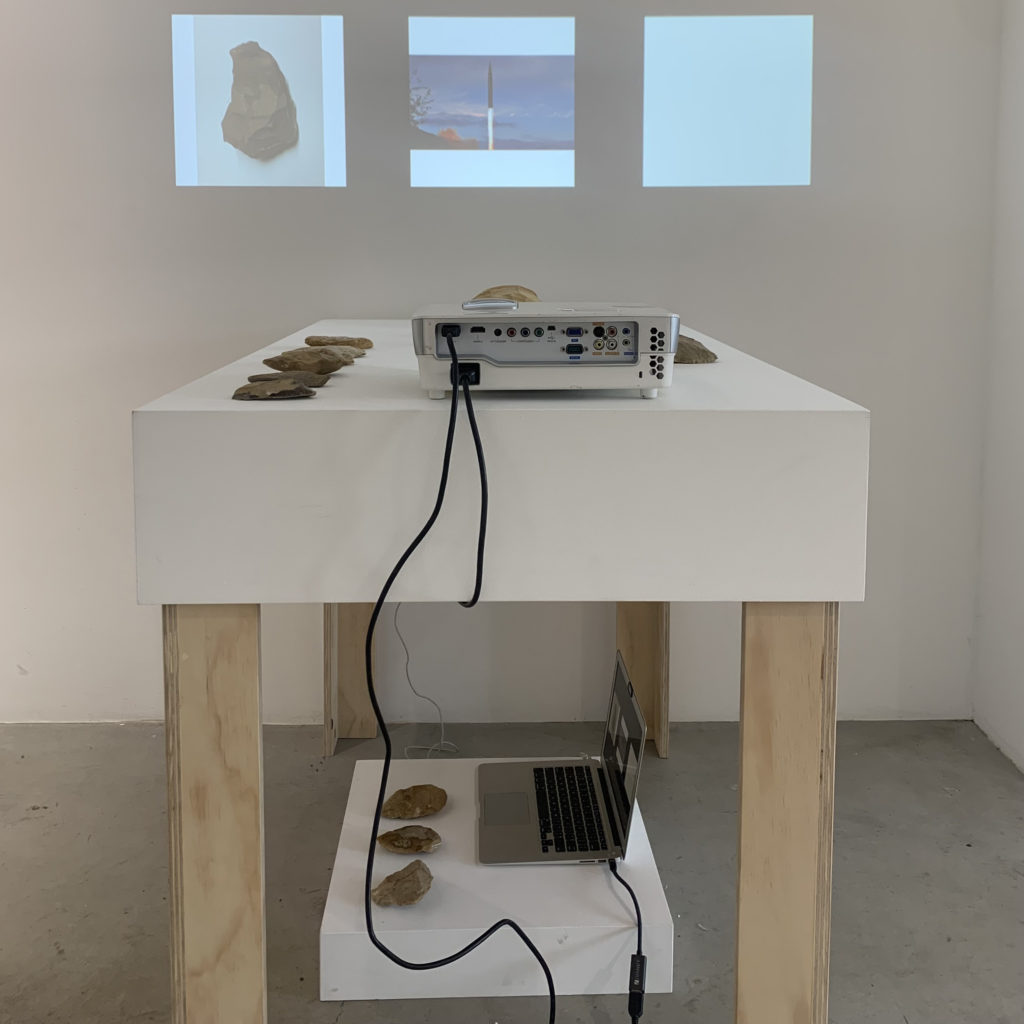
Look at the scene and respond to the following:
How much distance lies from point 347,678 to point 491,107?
1191mm

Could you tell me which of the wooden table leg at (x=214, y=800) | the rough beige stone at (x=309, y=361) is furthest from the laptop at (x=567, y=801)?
the rough beige stone at (x=309, y=361)

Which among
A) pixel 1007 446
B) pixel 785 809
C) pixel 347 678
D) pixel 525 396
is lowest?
pixel 347 678

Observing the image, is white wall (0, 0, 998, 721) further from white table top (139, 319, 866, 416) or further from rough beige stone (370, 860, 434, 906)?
rough beige stone (370, 860, 434, 906)

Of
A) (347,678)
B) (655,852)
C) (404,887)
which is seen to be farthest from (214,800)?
(347,678)

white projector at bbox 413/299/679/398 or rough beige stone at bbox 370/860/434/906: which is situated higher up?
white projector at bbox 413/299/679/398

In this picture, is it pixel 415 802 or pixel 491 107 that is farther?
pixel 491 107

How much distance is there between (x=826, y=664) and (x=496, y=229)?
56.6 inches

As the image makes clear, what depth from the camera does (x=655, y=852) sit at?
1851mm

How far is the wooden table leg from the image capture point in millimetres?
1065

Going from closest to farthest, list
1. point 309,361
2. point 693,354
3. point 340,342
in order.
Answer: point 309,361 < point 693,354 < point 340,342

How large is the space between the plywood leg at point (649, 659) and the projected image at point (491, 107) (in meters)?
0.87

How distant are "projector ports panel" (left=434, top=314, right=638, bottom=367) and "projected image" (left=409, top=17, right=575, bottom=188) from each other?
1292mm

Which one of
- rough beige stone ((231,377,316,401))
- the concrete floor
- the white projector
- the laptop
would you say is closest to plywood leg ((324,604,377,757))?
the concrete floor

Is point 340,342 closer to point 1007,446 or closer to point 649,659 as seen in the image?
point 649,659
